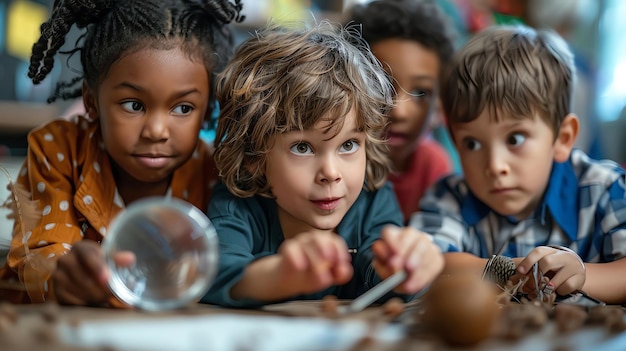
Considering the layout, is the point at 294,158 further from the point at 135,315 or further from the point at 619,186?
the point at 619,186

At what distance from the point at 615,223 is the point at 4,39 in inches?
77.8

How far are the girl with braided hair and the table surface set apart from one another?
36 cm

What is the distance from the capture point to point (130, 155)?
1.14 metres

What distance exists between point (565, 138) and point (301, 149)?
517mm

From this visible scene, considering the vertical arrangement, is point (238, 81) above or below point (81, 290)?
above

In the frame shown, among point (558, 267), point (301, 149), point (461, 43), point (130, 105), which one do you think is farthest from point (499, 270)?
point (461, 43)

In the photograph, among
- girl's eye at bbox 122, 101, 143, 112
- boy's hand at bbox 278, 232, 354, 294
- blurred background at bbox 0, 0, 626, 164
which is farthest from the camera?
blurred background at bbox 0, 0, 626, 164

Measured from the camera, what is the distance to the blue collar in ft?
3.95

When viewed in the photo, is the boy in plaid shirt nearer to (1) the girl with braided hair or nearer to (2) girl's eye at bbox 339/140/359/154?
(2) girl's eye at bbox 339/140/359/154

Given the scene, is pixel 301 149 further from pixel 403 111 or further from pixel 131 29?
pixel 403 111

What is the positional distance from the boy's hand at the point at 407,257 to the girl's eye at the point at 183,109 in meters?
0.50

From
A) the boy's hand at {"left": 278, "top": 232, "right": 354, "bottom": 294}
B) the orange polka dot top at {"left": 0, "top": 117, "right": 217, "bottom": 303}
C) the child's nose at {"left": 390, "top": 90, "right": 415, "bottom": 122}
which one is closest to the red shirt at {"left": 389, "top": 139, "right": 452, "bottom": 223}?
the child's nose at {"left": 390, "top": 90, "right": 415, "bottom": 122}

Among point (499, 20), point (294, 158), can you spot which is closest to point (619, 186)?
point (294, 158)

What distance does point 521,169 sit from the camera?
1.19 metres
